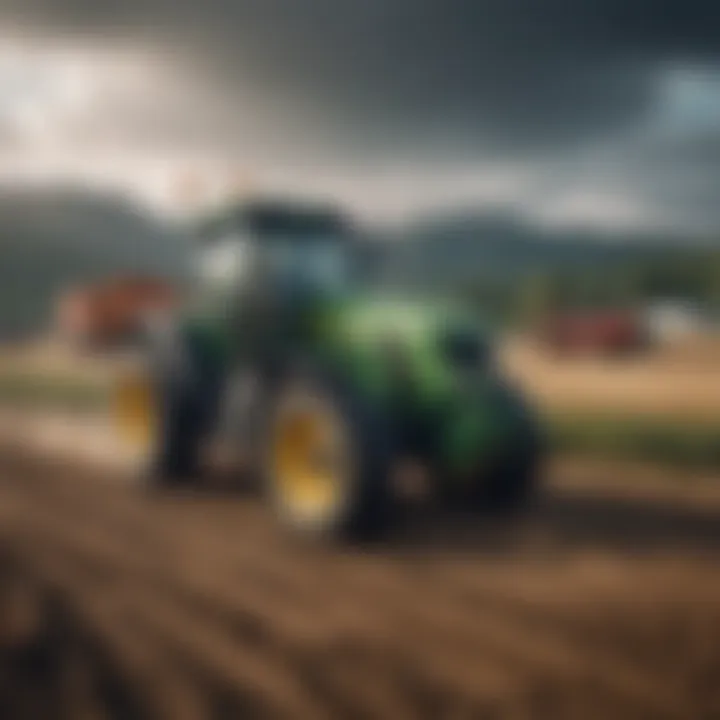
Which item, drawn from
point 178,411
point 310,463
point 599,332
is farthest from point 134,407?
point 599,332

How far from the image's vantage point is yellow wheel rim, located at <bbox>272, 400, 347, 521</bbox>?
4.32 ft

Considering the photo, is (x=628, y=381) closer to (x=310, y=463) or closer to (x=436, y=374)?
(x=436, y=374)

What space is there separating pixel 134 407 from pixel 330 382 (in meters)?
0.26

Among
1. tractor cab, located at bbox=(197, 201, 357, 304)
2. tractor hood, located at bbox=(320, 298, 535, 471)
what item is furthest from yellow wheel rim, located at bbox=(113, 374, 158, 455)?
tractor hood, located at bbox=(320, 298, 535, 471)

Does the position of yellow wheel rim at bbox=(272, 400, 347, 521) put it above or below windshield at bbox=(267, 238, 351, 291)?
below

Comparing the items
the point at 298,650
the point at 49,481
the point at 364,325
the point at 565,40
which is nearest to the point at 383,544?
the point at 298,650

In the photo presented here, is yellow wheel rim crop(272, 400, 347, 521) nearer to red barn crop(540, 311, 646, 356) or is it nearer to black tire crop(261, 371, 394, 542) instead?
black tire crop(261, 371, 394, 542)

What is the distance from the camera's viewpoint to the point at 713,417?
1.33 meters

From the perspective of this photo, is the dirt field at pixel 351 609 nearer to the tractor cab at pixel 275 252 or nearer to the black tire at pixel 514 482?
the black tire at pixel 514 482

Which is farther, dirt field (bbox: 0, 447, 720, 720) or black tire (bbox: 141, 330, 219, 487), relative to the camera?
black tire (bbox: 141, 330, 219, 487)

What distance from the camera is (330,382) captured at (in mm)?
1302

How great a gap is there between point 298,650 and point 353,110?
2.22 ft

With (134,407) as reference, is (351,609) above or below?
below

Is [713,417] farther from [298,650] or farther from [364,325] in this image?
[298,650]
